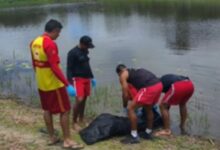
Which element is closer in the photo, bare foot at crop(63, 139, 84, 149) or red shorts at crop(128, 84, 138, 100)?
bare foot at crop(63, 139, 84, 149)

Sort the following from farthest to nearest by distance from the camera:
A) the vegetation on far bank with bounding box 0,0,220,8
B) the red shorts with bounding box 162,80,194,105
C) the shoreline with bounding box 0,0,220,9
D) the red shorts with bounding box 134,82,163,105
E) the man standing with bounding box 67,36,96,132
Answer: the shoreline with bounding box 0,0,220,9 → the vegetation on far bank with bounding box 0,0,220,8 → the red shorts with bounding box 162,80,194,105 → the man standing with bounding box 67,36,96,132 → the red shorts with bounding box 134,82,163,105

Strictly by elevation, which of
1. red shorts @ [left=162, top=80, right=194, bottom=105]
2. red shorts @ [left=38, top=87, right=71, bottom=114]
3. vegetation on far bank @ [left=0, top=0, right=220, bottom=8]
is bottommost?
red shorts @ [left=162, top=80, right=194, bottom=105]

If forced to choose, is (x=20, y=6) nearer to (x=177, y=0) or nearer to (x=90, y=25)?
(x=177, y=0)

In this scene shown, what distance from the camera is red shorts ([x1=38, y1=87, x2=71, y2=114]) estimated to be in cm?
667

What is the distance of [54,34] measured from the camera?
6477 mm

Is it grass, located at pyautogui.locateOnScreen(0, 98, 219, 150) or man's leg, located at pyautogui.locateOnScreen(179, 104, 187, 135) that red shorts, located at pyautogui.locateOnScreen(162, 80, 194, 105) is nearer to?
man's leg, located at pyautogui.locateOnScreen(179, 104, 187, 135)

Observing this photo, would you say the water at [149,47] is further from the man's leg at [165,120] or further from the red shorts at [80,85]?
the red shorts at [80,85]

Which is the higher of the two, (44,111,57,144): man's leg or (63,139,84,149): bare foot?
(44,111,57,144): man's leg

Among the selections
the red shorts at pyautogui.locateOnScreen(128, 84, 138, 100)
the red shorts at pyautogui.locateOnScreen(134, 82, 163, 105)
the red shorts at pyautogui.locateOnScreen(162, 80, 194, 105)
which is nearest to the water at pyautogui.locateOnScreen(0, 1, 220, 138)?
the red shorts at pyautogui.locateOnScreen(162, 80, 194, 105)

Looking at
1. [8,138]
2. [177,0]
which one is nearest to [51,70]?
[8,138]

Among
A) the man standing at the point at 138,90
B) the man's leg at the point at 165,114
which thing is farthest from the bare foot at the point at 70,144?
the man's leg at the point at 165,114

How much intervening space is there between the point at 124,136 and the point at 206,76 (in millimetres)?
6509

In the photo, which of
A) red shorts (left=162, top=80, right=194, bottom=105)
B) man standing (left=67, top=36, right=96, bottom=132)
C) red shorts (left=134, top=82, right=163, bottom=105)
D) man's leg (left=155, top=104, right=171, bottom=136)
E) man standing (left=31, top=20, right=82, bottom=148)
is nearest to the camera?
man standing (left=31, top=20, right=82, bottom=148)

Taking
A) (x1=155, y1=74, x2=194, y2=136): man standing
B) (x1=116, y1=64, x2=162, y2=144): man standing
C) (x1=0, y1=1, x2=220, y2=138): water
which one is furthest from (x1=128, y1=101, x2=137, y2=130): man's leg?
(x1=0, y1=1, x2=220, y2=138): water
